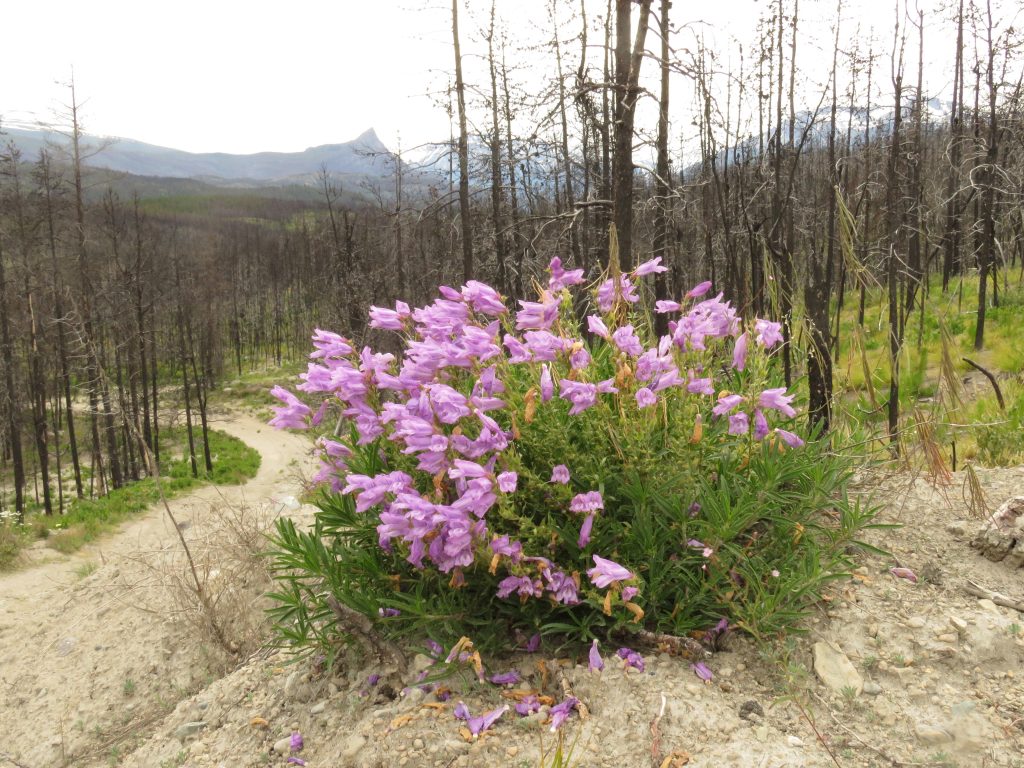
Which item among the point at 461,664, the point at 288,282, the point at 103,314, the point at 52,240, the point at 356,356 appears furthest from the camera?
the point at 288,282

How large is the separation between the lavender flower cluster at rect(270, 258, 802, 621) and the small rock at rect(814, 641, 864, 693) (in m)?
0.68

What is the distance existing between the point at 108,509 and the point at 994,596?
70.9 ft

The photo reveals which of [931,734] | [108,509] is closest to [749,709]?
[931,734]

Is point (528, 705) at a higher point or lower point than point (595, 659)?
lower

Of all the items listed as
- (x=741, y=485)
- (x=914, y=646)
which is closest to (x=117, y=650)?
(x=741, y=485)

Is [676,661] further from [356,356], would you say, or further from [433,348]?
[356,356]

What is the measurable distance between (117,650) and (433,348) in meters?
5.48

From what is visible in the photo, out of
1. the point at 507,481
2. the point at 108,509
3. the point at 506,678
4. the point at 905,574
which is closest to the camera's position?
the point at 507,481

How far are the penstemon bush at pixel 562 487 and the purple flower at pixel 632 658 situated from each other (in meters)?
0.11

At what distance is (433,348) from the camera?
2219 mm

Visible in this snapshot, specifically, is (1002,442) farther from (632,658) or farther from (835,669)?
(632,658)

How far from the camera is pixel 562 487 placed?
6.96 feet

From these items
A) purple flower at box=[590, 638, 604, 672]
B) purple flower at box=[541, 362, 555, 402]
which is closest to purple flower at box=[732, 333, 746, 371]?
purple flower at box=[541, 362, 555, 402]

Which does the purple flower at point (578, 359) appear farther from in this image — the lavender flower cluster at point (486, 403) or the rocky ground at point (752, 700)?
the rocky ground at point (752, 700)
